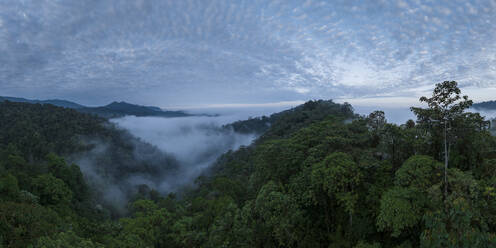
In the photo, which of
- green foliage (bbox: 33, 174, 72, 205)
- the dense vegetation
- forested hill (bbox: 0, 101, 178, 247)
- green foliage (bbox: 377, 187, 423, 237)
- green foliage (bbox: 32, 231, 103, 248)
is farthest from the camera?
green foliage (bbox: 33, 174, 72, 205)

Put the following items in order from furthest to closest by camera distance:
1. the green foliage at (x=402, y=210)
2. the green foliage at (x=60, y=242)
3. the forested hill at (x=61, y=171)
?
the forested hill at (x=61, y=171) → the green foliage at (x=402, y=210) → the green foliage at (x=60, y=242)

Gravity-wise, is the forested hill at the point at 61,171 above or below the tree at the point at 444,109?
below

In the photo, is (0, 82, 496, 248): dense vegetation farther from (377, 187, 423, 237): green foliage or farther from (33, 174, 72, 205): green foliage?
(33, 174, 72, 205): green foliage

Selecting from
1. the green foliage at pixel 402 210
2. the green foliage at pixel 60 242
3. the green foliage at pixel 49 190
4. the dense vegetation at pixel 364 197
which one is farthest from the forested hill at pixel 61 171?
the green foliage at pixel 402 210

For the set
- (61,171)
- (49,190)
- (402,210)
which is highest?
(402,210)

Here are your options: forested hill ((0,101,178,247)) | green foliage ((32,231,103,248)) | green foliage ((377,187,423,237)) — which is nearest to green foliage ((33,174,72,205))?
forested hill ((0,101,178,247))

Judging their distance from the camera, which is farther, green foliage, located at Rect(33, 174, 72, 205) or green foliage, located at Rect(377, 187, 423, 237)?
green foliage, located at Rect(33, 174, 72, 205)

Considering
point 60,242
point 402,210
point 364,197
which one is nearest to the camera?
point 60,242

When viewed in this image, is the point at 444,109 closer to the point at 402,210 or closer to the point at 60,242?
the point at 402,210

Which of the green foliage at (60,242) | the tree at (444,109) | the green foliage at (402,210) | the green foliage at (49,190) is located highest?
the tree at (444,109)

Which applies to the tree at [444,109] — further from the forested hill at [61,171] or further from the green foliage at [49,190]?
the green foliage at [49,190]

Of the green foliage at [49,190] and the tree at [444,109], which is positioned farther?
the green foliage at [49,190]

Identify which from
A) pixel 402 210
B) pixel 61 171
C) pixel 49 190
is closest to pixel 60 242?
pixel 402 210
